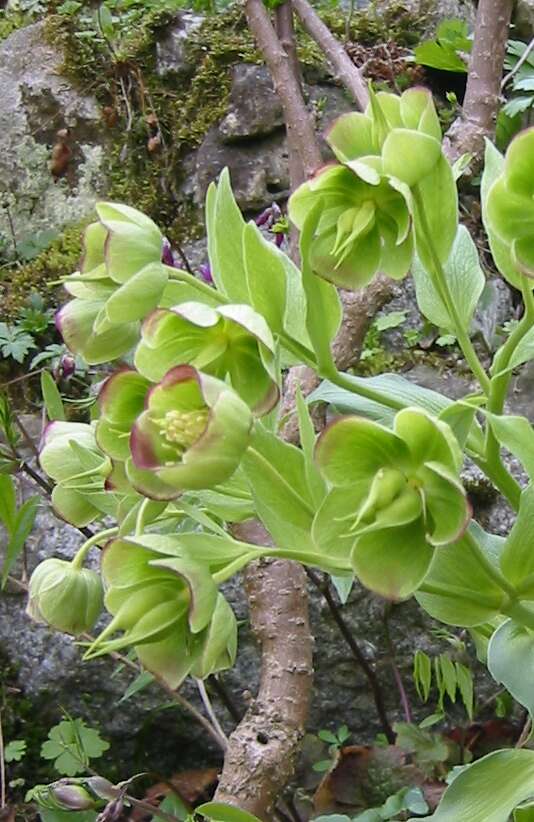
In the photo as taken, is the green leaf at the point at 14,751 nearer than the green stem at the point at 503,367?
No

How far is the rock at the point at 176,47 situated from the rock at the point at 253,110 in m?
0.14

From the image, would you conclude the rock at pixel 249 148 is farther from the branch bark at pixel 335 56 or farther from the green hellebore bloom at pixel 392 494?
the green hellebore bloom at pixel 392 494

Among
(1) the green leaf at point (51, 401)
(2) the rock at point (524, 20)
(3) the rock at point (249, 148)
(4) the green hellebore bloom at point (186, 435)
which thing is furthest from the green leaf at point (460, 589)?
(2) the rock at point (524, 20)

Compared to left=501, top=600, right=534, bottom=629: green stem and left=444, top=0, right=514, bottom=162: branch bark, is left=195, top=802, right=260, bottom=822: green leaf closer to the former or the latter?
left=501, top=600, right=534, bottom=629: green stem

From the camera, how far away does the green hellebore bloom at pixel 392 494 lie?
0.35m

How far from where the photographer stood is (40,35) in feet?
6.41

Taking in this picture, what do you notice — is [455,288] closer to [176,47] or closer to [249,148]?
[249,148]

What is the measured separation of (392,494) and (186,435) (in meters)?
0.08

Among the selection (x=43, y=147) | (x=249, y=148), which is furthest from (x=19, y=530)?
(x=43, y=147)

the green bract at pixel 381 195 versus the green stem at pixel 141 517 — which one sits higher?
the green bract at pixel 381 195

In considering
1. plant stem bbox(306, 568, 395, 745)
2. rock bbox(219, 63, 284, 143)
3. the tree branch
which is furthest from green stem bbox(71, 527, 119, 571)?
rock bbox(219, 63, 284, 143)

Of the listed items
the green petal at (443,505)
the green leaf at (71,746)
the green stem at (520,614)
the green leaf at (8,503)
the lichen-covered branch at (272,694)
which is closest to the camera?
the green petal at (443,505)

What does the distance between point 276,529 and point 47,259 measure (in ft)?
4.56

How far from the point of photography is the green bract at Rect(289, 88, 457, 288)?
1.28 feet
